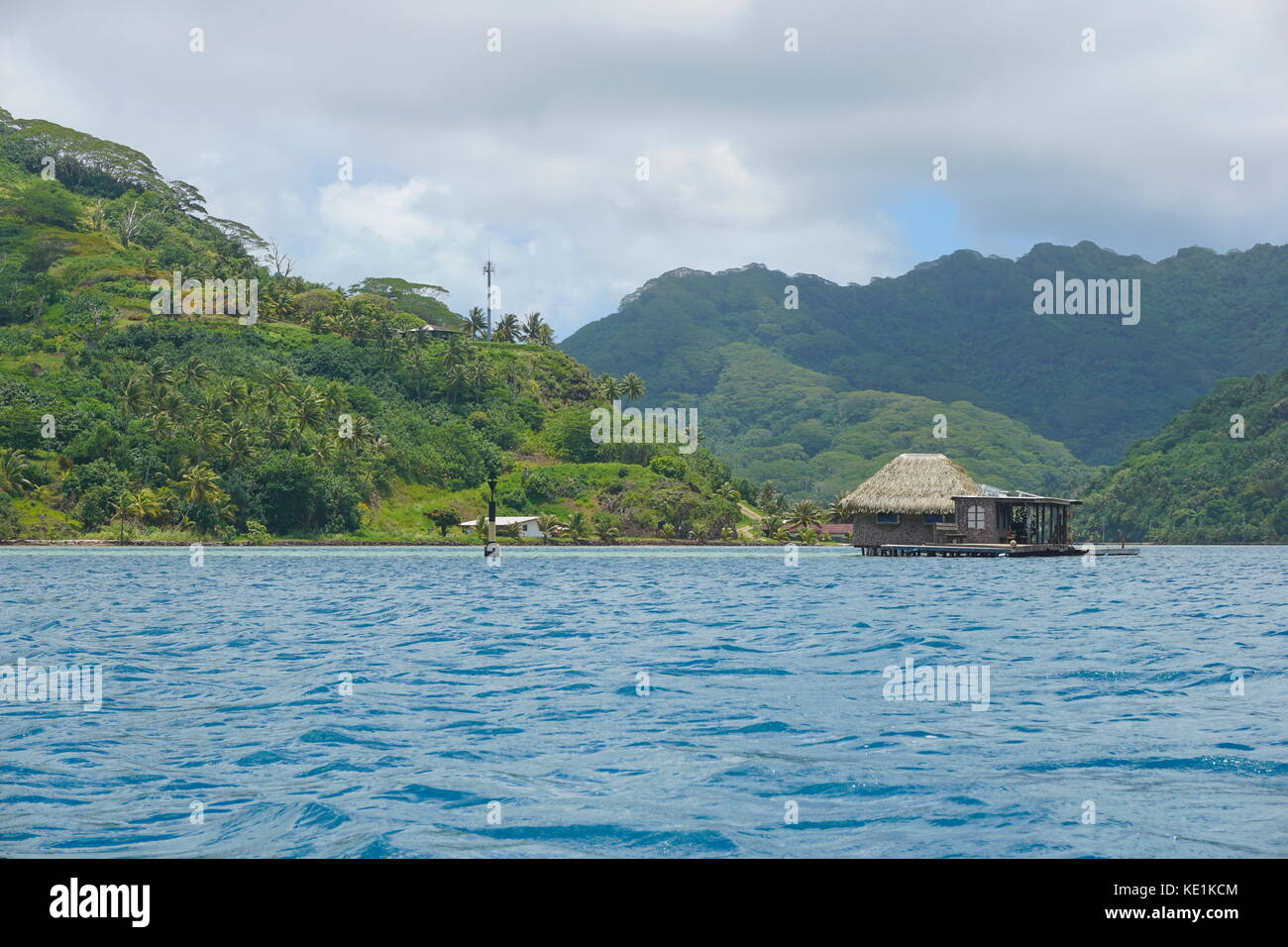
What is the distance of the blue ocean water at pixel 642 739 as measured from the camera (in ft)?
26.5

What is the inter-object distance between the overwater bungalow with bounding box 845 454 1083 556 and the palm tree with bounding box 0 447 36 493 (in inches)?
2432

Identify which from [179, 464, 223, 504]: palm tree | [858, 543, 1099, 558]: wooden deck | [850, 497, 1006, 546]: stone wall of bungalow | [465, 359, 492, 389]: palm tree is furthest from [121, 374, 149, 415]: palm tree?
[858, 543, 1099, 558]: wooden deck

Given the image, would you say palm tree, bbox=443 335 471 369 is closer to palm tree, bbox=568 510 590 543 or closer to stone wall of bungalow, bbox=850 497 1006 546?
palm tree, bbox=568 510 590 543

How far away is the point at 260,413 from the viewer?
328 ft

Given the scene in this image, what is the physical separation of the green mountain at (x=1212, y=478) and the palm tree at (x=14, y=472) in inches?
4385

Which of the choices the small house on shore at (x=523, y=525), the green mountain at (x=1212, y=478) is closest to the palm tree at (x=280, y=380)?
the small house on shore at (x=523, y=525)

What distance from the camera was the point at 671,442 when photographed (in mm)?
127750

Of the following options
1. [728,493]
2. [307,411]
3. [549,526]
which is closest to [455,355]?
[307,411]

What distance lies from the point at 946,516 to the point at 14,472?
2683 inches

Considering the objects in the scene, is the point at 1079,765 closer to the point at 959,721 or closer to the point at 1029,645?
the point at 959,721

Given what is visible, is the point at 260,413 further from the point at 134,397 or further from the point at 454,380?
the point at 454,380

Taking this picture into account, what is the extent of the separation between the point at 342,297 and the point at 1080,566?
345ft

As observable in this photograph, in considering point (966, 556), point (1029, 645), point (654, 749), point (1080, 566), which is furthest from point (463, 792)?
point (966, 556)

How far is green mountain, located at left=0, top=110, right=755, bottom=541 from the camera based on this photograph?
9138cm
